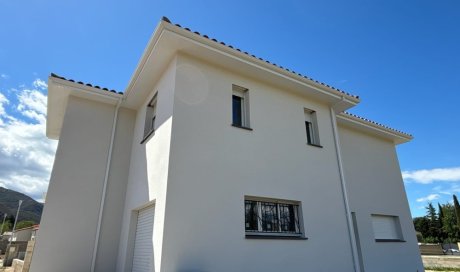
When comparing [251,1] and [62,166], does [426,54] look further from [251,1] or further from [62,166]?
[62,166]

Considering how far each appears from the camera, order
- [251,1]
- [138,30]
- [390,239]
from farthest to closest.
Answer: [390,239] < [251,1] < [138,30]

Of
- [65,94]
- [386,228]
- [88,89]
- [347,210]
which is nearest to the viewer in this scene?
[347,210]

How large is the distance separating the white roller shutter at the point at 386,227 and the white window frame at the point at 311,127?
460cm

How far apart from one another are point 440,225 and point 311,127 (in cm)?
5312

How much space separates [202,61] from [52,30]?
4.77 m

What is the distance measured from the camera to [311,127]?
9297 millimetres

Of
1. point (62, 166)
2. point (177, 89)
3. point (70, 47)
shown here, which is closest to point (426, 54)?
point (177, 89)

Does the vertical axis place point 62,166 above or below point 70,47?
below

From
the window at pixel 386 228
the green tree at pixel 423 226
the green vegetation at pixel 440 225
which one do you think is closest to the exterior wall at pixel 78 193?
the window at pixel 386 228

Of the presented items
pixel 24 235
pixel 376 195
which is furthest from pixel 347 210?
pixel 24 235

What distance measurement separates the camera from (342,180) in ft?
28.5

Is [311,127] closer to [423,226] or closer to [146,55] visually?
[146,55]

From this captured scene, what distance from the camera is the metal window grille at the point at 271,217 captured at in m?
6.57

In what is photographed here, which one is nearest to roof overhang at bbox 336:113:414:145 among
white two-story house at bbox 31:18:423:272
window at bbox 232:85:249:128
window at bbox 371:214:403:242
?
white two-story house at bbox 31:18:423:272
